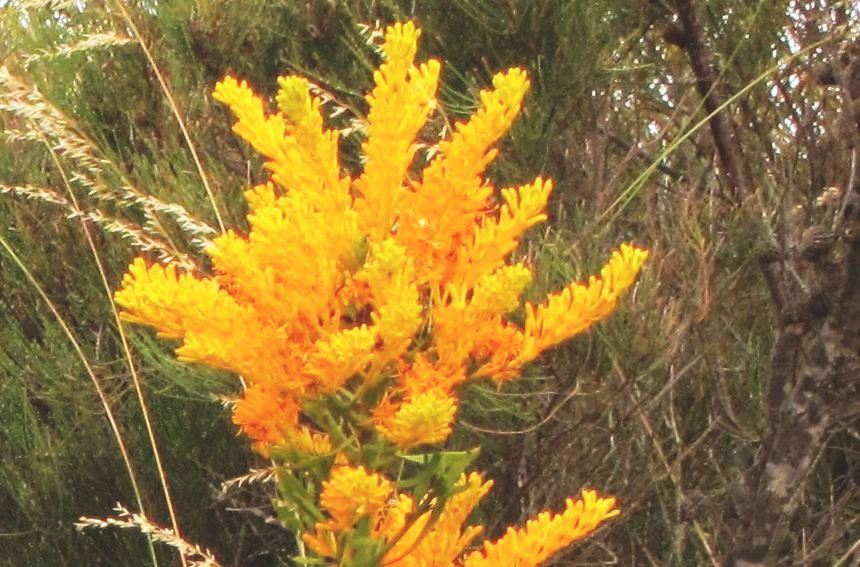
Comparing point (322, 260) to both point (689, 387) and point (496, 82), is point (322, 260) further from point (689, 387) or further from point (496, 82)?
point (689, 387)

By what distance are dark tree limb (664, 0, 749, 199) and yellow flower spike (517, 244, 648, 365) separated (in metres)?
1.45

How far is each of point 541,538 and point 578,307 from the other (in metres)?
0.21

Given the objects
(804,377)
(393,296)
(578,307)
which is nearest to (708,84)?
(804,377)

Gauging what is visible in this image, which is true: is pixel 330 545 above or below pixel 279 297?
below

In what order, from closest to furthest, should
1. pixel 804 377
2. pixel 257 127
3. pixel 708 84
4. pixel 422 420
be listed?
pixel 422 420 < pixel 257 127 < pixel 804 377 < pixel 708 84

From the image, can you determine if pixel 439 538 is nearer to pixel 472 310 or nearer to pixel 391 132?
pixel 472 310

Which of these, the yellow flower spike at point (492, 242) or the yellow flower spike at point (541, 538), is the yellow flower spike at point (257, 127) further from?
the yellow flower spike at point (541, 538)

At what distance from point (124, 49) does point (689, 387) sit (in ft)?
4.85

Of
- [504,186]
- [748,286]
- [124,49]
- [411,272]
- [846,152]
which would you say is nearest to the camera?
[411,272]

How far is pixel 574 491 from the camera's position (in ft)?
8.69

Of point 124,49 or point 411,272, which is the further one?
point 124,49

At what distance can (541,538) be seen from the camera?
1203 mm

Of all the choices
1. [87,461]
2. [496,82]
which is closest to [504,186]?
[87,461]

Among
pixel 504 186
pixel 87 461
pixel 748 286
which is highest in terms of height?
pixel 504 186
